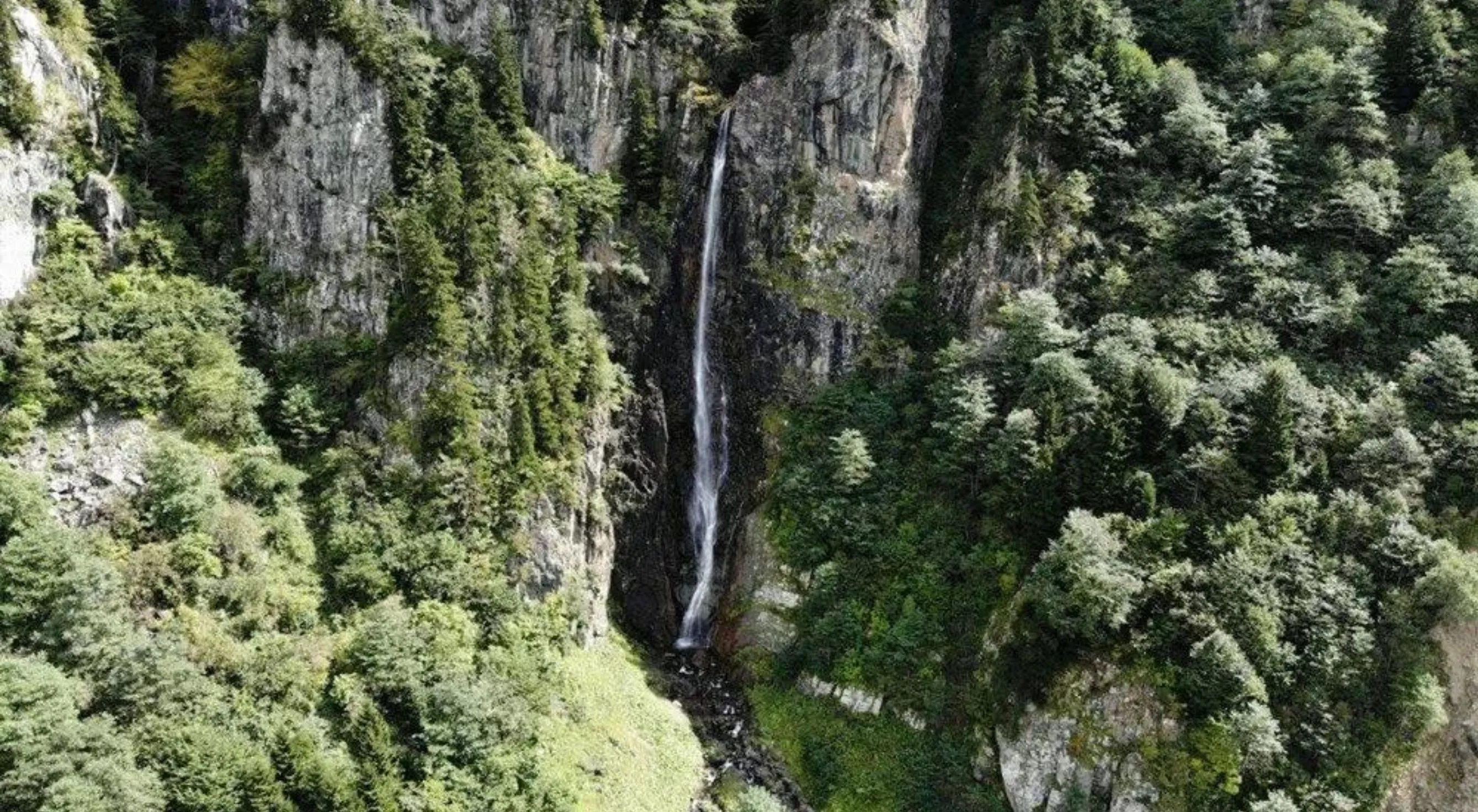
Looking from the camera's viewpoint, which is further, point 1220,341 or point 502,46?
point 502,46

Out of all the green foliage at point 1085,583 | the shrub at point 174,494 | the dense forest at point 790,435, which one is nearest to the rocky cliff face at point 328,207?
the dense forest at point 790,435

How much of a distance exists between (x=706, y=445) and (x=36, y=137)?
33.9 metres

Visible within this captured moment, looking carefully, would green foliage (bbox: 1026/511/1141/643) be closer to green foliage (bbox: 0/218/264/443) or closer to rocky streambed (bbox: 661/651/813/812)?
rocky streambed (bbox: 661/651/813/812)

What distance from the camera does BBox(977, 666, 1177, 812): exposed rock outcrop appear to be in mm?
36875

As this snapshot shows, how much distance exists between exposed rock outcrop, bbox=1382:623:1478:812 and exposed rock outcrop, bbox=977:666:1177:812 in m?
8.31

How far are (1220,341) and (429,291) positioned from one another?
36572mm

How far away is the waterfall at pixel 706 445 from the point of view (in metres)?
51.5

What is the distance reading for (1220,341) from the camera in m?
44.7

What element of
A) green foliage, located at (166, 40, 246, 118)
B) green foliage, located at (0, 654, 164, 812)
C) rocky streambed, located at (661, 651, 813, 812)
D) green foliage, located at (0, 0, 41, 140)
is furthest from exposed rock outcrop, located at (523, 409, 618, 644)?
green foliage, located at (0, 0, 41, 140)

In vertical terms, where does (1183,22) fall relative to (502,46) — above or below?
above

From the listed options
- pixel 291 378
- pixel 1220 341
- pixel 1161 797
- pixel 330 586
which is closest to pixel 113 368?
pixel 291 378

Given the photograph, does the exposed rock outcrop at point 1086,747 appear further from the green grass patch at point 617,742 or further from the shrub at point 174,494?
the shrub at point 174,494

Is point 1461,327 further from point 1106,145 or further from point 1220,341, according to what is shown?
point 1106,145

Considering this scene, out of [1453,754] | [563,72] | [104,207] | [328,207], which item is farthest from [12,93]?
[1453,754]
